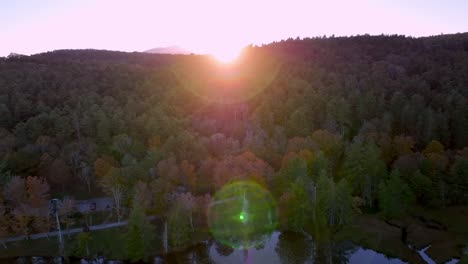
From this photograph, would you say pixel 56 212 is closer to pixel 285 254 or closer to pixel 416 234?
pixel 285 254

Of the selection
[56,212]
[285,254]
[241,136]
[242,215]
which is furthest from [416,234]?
[56,212]

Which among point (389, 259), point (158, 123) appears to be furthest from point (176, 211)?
point (158, 123)

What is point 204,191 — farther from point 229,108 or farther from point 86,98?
point 86,98

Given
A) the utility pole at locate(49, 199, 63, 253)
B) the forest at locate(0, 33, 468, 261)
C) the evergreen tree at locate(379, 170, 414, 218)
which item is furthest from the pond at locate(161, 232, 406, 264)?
the utility pole at locate(49, 199, 63, 253)

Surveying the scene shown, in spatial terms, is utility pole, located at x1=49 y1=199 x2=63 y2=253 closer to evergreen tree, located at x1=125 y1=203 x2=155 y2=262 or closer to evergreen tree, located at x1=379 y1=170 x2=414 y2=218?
evergreen tree, located at x1=125 y1=203 x2=155 y2=262

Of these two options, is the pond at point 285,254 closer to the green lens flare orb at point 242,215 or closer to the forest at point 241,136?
the green lens flare orb at point 242,215

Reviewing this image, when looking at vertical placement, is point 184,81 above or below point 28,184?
above
